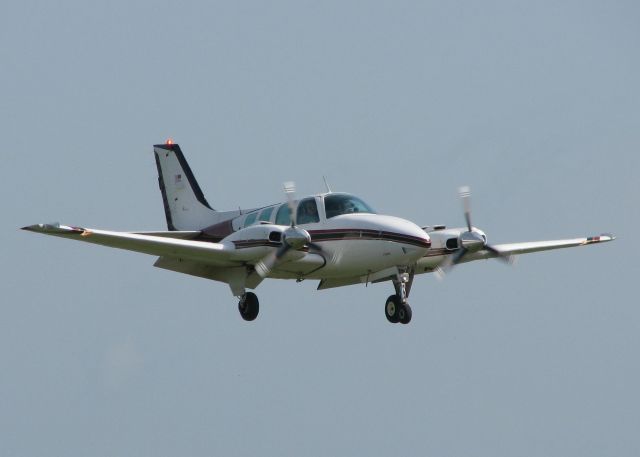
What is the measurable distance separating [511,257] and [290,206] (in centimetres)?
741

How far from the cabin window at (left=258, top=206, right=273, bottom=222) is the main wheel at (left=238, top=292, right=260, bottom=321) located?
2.17 metres

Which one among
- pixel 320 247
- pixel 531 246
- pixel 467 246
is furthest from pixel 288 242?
pixel 531 246

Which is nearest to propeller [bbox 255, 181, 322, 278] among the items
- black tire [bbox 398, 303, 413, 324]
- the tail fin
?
black tire [bbox 398, 303, 413, 324]

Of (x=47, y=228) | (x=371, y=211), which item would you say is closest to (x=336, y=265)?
(x=371, y=211)

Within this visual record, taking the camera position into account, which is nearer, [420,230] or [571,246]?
[420,230]

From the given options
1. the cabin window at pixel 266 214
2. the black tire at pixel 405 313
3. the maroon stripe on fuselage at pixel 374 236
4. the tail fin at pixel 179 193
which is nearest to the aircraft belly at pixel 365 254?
the maroon stripe on fuselage at pixel 374 236

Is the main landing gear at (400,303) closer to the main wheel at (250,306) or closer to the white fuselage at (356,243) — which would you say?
the white fuselage at (356,243)

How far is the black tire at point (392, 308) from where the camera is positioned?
40344 mm

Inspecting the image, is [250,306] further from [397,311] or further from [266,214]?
[397,311]

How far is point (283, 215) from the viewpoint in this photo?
39594 millimetres

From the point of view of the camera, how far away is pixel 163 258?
3956cm

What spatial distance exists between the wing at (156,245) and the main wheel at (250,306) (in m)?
1.15

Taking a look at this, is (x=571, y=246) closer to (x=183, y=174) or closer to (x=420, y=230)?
(x=420, y=230)

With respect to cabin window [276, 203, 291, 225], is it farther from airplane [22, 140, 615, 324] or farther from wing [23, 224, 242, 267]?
wing [23, 224, 242, 267]
